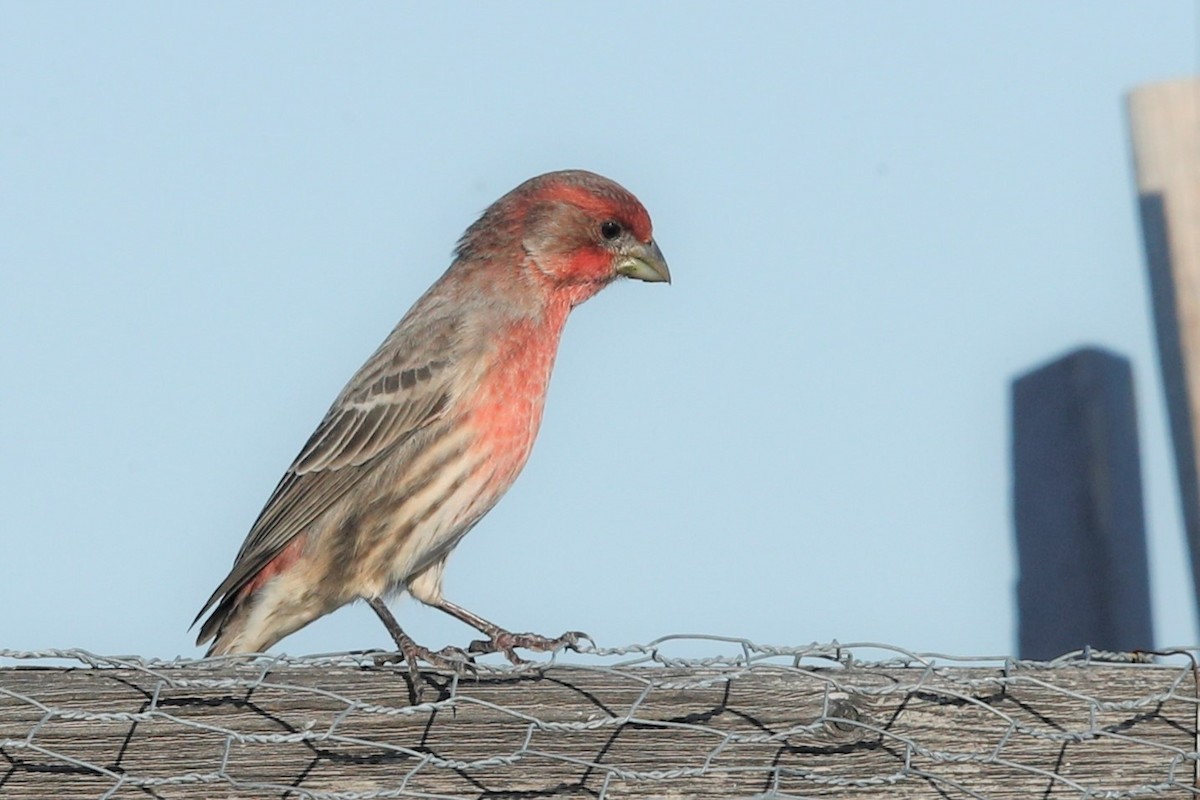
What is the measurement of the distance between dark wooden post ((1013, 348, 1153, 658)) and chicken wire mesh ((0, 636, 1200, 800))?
1383 millimetres

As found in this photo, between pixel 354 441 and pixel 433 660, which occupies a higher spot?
pixel 354 441

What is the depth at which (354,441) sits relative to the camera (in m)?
6.73

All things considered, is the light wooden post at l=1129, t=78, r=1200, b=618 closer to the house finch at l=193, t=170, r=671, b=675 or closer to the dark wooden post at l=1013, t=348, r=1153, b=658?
the dark wooden post at l=1013, t=348, r=1153, b=658

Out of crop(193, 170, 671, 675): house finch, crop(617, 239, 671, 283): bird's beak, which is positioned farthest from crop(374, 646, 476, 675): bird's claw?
crop(617, 239, 671, 283): bird's beak

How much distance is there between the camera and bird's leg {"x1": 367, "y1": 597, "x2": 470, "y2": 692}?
3672 millimetres

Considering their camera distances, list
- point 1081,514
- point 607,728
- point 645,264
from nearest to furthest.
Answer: point 607,728
point 1081,514
point 645,264

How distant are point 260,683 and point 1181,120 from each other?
9.42ft

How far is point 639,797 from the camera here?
3.47 meters

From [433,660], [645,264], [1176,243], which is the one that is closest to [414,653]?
[433,660]

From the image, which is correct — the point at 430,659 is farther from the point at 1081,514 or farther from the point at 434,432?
the point at 434,432

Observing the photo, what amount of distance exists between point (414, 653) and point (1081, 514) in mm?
1936

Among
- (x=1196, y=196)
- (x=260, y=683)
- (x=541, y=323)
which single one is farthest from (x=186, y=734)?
(x=541, y=323)

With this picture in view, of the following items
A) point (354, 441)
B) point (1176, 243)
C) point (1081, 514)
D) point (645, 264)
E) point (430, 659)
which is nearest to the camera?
point (430, 659)

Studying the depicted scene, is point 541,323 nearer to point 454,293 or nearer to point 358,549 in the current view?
point 454,293
